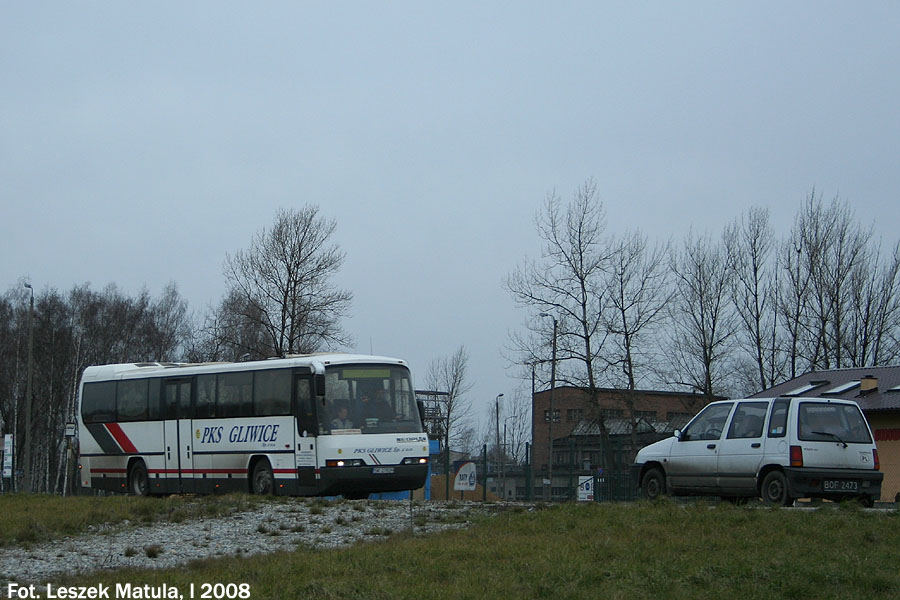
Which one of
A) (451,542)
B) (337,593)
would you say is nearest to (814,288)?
(451,542)

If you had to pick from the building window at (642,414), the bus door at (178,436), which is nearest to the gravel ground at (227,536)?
the bus door at (178,436)

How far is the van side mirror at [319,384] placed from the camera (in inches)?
848

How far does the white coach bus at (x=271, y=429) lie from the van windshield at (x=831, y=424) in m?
8.53

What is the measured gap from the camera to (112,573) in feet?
32.8

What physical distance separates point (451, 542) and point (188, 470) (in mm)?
14672

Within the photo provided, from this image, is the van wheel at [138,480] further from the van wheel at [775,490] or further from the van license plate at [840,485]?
the van license plate at [840,485]

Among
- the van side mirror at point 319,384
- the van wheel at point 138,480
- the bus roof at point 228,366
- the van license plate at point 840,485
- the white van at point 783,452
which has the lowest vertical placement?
the van wheel at point 138,480

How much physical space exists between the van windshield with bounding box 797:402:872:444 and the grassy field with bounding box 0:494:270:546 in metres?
8.80

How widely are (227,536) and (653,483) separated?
7847 millimetres

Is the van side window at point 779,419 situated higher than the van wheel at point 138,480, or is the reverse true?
the van side window at point 779,419

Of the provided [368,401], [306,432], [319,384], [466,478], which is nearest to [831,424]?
[368,401]

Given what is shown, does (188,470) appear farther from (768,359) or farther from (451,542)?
(768,359)

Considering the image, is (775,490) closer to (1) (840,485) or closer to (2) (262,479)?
(1) (840,485)

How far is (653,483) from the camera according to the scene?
1831 cm
